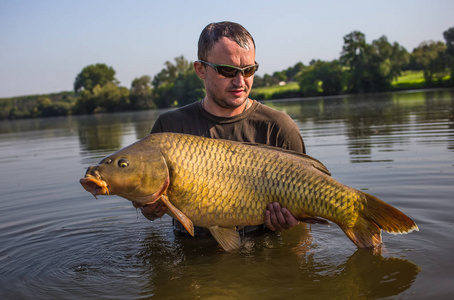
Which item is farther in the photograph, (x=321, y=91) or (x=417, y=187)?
(x=321, y=91)

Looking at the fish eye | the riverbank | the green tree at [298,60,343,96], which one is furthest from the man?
the green tree at [298,60,343,96]

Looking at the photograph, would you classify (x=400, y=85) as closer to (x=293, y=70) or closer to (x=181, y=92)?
(x=181, y=92)

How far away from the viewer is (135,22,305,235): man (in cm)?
376

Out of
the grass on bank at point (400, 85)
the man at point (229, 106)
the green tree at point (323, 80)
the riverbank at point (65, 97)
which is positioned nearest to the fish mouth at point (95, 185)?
the man at point (229, 106)

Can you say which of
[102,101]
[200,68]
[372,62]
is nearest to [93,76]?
[102,101]

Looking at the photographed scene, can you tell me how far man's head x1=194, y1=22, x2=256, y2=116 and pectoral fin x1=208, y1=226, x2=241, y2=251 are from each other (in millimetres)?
1088

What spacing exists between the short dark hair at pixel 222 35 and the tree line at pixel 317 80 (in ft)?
180

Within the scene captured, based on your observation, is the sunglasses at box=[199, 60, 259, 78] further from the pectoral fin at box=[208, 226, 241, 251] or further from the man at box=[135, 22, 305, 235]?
the pectoral fin at box=[208, 226, 241, 251]

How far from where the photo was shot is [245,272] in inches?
139

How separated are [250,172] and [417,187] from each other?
11.3 feet

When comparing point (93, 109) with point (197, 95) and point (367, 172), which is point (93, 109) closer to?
point (197, 95)

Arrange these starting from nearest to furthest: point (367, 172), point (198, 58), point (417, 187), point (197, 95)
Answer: point (198, 58) < point (417, 187) < point (367, 172) < point (197, 95)

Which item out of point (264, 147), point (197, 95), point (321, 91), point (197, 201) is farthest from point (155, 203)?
point (197, 95)

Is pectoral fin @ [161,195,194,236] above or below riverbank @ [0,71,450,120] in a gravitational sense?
below
